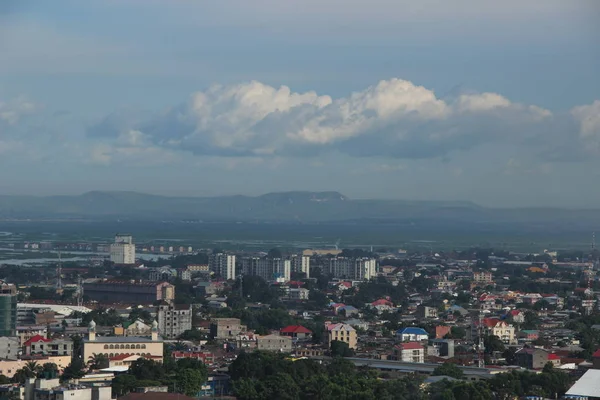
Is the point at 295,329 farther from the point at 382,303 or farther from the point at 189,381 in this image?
the point at 382,303

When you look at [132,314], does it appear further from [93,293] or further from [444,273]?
[444,273]

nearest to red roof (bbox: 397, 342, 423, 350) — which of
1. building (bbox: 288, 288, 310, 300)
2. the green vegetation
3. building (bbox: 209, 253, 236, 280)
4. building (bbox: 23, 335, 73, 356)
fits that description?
building (bbox: 23, 335, 73, 356)

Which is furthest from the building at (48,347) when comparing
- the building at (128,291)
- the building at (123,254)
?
the building at (123,254)

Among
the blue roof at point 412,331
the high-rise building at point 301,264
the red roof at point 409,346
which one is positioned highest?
the high-rise building at point 301,264

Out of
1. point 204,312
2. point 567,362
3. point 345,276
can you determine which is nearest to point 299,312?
point 204,312

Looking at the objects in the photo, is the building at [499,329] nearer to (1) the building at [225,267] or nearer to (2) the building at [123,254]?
(1) the building at [225,267]
